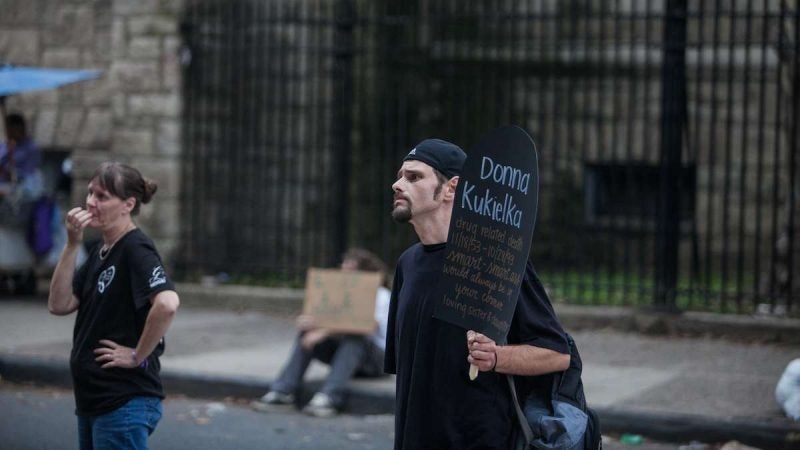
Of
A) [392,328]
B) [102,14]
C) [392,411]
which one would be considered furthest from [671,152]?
[392,328]

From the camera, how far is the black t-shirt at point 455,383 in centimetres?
385

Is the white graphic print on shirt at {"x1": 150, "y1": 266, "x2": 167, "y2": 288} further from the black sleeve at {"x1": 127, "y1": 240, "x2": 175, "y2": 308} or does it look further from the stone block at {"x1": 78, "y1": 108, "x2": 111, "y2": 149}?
the stone block at {"x1": 78, "y1": 108, "x2": 111, "y2": 149}

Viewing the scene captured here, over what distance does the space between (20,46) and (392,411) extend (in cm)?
750

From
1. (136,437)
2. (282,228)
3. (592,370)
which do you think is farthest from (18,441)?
(282,228)

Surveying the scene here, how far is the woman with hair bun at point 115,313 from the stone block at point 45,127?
29.7ft

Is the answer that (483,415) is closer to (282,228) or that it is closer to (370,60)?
(282,228)

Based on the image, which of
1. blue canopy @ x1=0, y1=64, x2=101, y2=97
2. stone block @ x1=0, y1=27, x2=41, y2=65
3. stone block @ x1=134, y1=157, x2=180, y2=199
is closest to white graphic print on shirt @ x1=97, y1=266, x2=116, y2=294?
blue canopy @ x1=0, y1=64, x2=101, y2=97

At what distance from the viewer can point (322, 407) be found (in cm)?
858

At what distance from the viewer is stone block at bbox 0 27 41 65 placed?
14141 mm

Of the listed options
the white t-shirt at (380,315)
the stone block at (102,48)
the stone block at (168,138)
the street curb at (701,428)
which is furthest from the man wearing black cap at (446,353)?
the stone block at (102,48)

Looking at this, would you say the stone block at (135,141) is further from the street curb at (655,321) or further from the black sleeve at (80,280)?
the black sleeve at (80,280)

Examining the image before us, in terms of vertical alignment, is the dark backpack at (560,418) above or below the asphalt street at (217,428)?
above

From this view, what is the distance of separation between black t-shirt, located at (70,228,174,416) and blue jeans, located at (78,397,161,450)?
0.10ft

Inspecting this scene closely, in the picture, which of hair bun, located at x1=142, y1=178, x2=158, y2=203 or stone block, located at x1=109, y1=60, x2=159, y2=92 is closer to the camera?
hair bun, located at x1=142, y1=178, x2=158, y2=203
